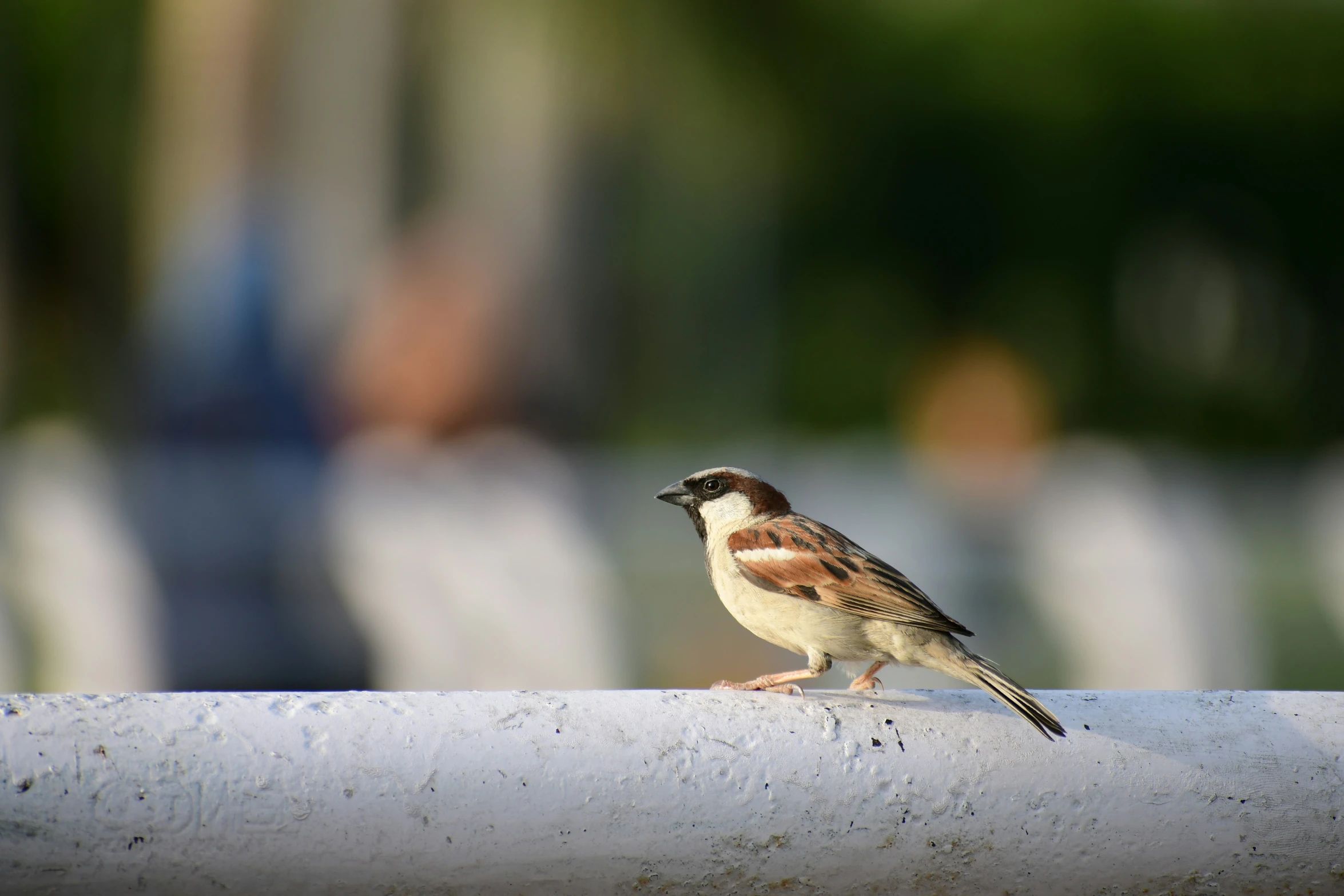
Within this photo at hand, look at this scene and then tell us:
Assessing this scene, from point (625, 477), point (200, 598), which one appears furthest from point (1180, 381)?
point (200, 598)

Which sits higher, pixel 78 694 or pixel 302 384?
pixel 78 694

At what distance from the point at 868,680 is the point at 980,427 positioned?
1174 centimetres

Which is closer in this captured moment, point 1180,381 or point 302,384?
point 302,384

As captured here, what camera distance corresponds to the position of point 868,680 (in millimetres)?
2438

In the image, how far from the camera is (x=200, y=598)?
6918 mm

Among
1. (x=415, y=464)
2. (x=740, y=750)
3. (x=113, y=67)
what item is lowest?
(x=415, y=464)

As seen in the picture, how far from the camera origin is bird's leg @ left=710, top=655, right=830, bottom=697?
87.9 inches

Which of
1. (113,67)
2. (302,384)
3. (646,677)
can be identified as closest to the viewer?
(646,677)

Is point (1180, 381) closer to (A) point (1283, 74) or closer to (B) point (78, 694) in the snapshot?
(A) point (1283, 74)

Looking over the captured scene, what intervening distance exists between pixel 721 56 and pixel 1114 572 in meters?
9.98

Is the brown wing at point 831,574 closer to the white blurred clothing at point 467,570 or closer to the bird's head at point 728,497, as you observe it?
the bird's head at point 728,497

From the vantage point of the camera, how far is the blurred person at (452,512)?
6402 mm

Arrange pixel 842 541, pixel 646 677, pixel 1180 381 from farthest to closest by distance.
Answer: pixel 1180 381 < pixel 646 677 < pixel 842 541

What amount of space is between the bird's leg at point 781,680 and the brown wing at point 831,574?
11 cm
